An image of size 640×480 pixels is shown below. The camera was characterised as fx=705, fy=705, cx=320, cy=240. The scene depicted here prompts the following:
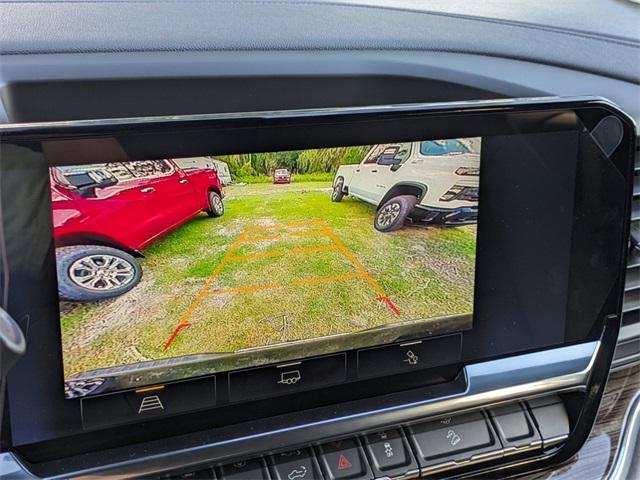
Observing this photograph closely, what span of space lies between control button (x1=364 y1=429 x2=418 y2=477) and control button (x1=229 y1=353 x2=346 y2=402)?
6 cm

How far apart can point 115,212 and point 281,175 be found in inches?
4.9

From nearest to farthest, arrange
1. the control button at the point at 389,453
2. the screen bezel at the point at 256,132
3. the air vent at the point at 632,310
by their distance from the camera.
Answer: the screen bezel at the point at 256,132 < the control button at the point at 389,453 < the air vent at the point at 632,310

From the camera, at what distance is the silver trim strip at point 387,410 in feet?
1.75

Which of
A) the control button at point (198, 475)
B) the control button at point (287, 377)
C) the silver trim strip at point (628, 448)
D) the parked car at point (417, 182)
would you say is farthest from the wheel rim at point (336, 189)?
the silver trim strip at point (628, 448)

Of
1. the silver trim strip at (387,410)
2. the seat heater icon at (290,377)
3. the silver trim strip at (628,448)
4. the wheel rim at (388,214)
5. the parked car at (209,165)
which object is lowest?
the silver trim strip at (628,448)

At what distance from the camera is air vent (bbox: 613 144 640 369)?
0.71m

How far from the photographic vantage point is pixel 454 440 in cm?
62

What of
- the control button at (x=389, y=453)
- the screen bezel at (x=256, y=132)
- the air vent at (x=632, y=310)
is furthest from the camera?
the air vent at (x=632, y=310)

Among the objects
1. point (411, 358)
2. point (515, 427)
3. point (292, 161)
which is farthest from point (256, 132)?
point (515, 427)

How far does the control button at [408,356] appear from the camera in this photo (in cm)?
60

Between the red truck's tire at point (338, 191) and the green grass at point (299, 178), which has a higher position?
the green grass at point (299, 178)

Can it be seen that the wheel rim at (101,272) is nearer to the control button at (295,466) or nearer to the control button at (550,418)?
the control button at (295,466)

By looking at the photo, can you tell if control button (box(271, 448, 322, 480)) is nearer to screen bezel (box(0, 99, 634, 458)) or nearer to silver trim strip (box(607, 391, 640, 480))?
screen bezel (box(0, 99, 634, 458))

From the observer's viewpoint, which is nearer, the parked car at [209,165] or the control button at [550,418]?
the parked car at [209,165]
